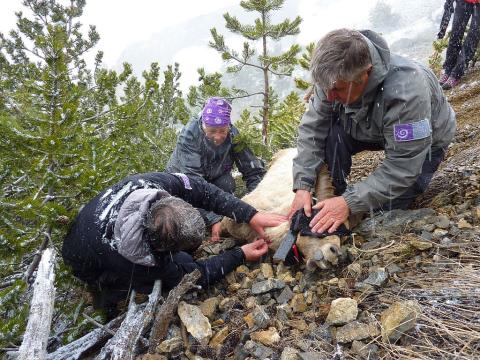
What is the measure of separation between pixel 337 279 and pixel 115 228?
1494 millimetres

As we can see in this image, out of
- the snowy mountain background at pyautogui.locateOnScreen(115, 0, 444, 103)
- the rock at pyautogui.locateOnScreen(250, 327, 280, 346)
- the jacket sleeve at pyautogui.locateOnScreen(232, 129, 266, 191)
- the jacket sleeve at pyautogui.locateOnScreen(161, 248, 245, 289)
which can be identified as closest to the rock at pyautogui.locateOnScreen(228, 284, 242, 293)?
the jacket sleeve at pyautogui.locateOnScreen(161, 248, 245, 289)

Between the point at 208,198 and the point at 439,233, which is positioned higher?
the point at 208,198

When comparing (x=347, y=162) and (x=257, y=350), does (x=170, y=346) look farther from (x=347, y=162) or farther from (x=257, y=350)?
(x=347, y=162)

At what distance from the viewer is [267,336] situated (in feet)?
6.89

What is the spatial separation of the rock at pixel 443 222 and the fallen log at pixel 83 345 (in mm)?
2255

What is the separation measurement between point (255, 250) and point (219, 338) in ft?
2.86

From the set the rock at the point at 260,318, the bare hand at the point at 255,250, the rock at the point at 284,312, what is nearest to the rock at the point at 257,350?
the rock at the point at 260,318

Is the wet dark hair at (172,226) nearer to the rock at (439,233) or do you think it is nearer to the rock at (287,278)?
the rock at (287,278)

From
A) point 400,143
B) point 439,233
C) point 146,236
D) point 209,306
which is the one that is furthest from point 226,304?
point 400,143

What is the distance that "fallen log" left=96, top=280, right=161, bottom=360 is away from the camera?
83.8 inches

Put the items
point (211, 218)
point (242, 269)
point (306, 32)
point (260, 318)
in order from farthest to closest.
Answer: point (306, 32)
point (211, 218)
point (242, 269)
point (260, 318)

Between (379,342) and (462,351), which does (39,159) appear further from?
(462,351)

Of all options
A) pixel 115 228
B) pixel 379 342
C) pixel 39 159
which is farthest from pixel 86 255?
pixel 379 342

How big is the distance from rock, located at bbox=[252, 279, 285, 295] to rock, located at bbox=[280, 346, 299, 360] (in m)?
0.58
